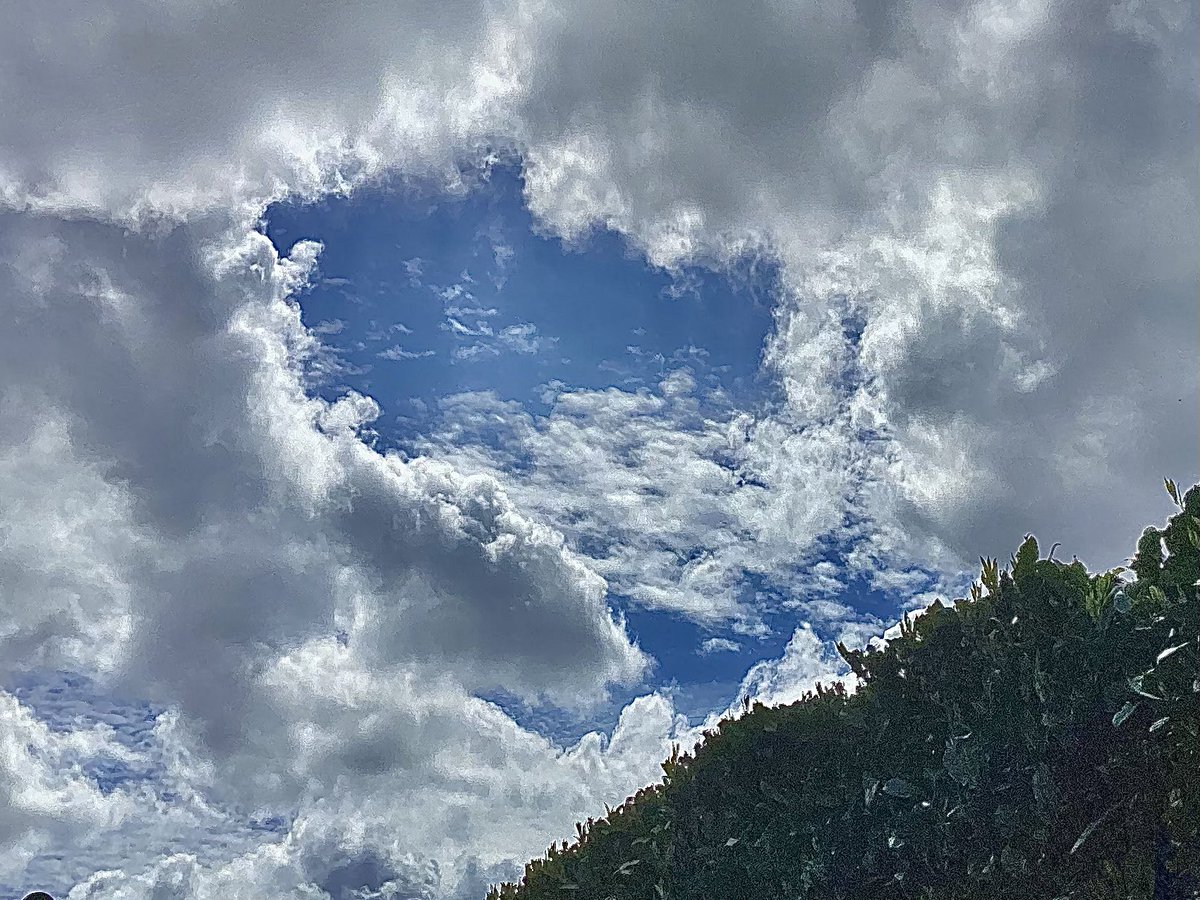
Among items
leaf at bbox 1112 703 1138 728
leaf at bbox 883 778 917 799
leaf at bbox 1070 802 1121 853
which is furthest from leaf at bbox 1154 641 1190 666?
leaf at bbox 883 778 917 799

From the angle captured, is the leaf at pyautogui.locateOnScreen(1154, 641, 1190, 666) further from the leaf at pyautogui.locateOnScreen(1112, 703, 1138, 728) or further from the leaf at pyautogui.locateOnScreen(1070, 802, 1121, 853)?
the leaf at pyautogui.locateOnScreen(1070, 802, 1121, 853)

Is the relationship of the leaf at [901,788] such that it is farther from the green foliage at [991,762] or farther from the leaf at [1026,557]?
the leaf at [1026,557]

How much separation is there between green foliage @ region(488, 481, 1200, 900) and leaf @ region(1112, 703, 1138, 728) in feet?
0.52

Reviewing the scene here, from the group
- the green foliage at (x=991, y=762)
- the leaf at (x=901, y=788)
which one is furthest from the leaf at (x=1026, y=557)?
the leaf at (x=901, y=788)

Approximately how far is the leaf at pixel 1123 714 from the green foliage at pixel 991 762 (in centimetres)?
16

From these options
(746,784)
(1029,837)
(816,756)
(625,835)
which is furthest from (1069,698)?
(625,835)

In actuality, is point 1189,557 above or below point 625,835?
above

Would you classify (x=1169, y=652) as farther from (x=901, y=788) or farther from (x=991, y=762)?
(x=901, y=788)

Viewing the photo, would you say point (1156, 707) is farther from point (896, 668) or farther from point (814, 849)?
point (814, 849)

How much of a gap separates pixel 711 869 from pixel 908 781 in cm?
476

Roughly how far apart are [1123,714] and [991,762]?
8.11ft

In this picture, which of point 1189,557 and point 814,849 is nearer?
point 1189,557

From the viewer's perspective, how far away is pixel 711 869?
19.9 meters

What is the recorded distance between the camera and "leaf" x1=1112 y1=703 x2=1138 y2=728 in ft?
45.0
